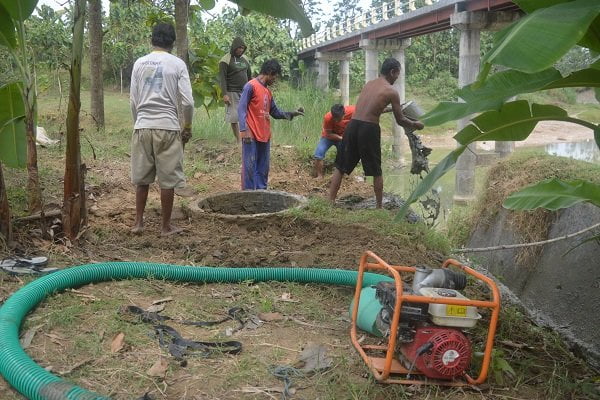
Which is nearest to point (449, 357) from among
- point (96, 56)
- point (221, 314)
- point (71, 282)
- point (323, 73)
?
point (221, 314)

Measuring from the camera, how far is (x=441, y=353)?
283cm

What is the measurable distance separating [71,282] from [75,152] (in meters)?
1.07

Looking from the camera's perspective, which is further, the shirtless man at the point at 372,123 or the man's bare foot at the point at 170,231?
the shirtless man at the point at 372,123

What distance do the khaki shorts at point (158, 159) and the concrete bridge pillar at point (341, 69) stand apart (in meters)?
21.9

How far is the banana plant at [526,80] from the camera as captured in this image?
2070 millimetres

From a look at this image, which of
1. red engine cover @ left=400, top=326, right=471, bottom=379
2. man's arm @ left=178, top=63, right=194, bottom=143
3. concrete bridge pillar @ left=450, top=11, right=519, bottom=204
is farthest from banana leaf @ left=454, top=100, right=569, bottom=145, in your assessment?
concrete bridge pillar @ left=450, top=11, right=519, bottom=204

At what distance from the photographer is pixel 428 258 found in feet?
16.6

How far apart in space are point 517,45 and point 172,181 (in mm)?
3433

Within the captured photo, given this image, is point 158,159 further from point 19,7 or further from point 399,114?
point 399,114

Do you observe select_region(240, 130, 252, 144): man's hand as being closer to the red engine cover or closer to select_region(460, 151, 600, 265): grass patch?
select_region(460, 151, 600, 265): grass patch

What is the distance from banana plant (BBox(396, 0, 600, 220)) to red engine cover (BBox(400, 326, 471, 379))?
2.00 ft

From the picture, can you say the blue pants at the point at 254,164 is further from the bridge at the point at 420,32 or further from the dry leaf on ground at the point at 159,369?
the dry leaf on ground at the point at 159,369

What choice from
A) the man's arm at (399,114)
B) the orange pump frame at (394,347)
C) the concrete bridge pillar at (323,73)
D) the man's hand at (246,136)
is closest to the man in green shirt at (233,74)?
the man's hand at (246,136)

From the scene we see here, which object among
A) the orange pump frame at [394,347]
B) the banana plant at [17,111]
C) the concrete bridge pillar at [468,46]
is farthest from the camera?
the concrete bridge pillar at [468,46]
